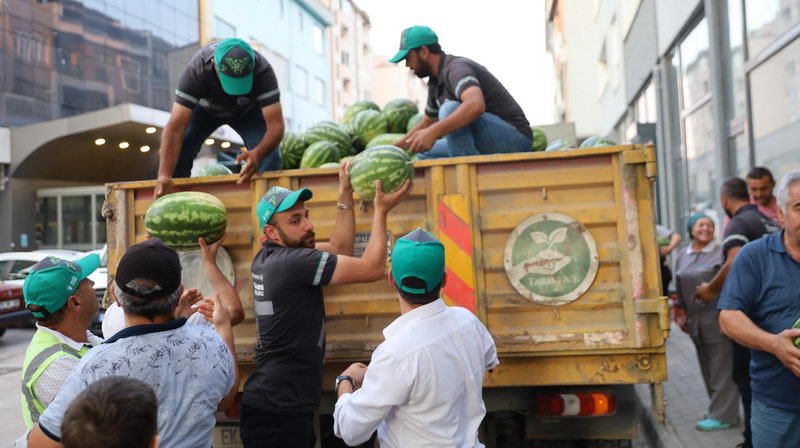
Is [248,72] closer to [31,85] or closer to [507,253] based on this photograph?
[507,253]

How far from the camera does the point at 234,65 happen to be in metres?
4.63

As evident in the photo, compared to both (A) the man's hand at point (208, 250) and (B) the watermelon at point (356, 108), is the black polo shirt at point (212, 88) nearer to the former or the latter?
(A) the man's hand at point (208, 250)

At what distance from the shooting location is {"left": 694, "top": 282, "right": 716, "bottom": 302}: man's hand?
5.50 meters

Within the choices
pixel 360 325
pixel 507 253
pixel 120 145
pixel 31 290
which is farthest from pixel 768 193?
pixel 120 145

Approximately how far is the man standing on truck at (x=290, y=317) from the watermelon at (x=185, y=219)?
515 millimetres

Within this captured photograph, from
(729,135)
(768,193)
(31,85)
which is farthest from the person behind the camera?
(31,85)

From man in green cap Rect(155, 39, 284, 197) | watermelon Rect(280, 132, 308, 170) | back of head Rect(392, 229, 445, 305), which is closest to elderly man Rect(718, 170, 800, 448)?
back of head Rect(392, 229, 445, 305)

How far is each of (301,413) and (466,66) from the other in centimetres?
266

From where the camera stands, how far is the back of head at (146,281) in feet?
8.26

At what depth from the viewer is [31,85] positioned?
79.6 feet

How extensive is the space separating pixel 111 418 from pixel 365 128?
4.62 meters

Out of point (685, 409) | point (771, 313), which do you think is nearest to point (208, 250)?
point (771, 313)

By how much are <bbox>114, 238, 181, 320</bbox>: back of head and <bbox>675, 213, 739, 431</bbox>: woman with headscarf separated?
4852 millimetres

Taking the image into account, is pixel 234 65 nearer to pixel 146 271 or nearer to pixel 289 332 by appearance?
pixel 289 332
